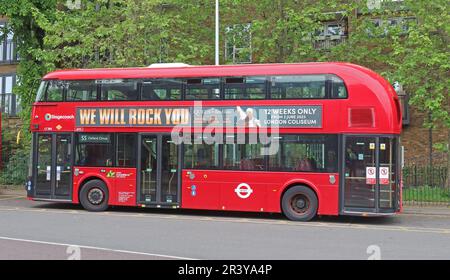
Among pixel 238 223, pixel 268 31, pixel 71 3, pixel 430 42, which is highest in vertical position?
pixel 71 3

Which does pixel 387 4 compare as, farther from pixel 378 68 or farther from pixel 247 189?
pixel 247 189

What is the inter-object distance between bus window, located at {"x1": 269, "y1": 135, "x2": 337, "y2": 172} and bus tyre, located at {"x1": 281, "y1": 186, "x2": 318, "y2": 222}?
0.58 metres

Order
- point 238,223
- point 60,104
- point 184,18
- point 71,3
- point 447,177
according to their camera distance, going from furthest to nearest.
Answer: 1. point 71,3
2. point 184,18
3. point 447,177
4. point 60,104
5. point 238,223

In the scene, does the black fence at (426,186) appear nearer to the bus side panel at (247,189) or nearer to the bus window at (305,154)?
the bus side panel at (247,189)

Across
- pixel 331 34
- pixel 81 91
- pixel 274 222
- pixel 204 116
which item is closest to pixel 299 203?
pixel 274 222

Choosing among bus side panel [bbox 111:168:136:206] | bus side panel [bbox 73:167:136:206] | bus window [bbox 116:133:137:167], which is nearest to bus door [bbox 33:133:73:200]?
bus side panel [bbox 73:167:136:206]

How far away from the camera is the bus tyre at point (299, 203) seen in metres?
13.5

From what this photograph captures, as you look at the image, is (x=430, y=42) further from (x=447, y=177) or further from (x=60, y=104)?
(x=60, y=104)

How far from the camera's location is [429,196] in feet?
59.9

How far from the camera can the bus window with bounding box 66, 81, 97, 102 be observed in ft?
50.8

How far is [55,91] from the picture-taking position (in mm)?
15883

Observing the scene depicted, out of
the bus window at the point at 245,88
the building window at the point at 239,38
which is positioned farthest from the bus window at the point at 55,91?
the building window at the point at 239,38

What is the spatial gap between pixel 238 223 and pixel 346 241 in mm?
3491
